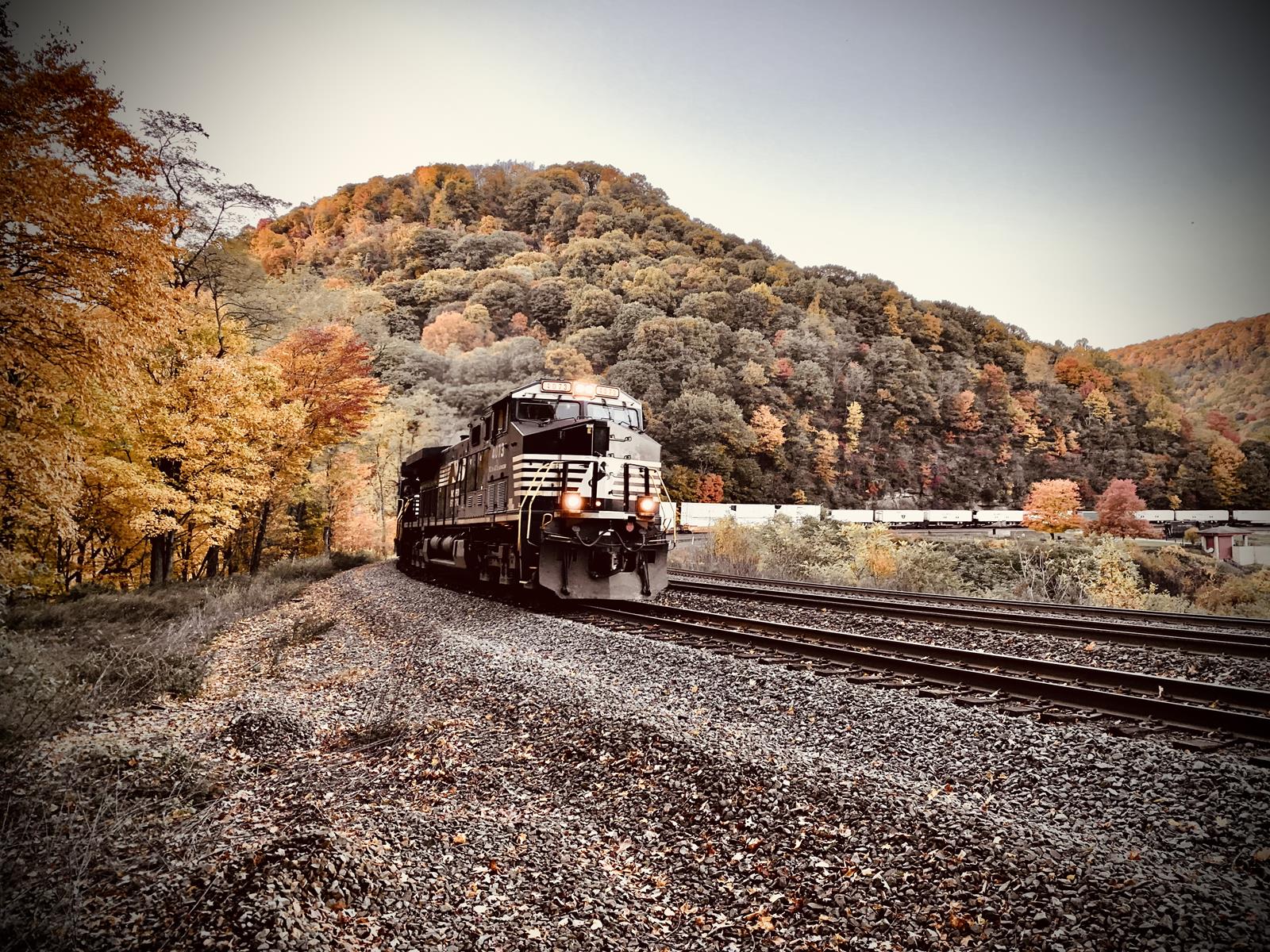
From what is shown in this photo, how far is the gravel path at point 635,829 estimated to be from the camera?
2891mm

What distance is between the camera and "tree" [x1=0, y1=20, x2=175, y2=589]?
7.37 m

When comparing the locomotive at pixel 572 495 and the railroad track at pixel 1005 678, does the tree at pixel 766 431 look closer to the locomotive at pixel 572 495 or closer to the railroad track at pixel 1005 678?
the locomotive at pixel 572 495

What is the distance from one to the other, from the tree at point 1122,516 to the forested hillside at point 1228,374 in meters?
7.49

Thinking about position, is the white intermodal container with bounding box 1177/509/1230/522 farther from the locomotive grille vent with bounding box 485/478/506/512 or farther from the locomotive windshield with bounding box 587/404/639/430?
the locomotive grille vent with bounding box 485/478/506/512

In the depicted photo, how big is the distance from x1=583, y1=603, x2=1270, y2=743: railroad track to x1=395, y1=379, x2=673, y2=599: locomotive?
5.69 ft

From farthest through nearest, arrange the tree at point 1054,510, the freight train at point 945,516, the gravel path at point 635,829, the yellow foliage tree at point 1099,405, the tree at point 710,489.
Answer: the yellow foliage tree at point 1099,405
the tree at point 710,489
the tree at point 1054,510
the freight train at point 945,516
the gravel path at point 635,829

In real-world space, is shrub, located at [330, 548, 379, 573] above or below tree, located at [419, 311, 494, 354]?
below

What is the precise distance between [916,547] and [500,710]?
17.1m

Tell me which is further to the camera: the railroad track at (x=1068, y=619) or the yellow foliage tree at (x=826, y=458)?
the yellow foliage tree at (x=826, y=458)

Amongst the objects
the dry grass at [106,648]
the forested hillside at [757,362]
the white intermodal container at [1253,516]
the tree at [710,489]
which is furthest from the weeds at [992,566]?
the white intermodal container at [1253,516]

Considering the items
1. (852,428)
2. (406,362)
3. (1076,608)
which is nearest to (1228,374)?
(852,428)

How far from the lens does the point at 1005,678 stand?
6348 millimetres

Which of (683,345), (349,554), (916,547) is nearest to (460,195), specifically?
(683,345)

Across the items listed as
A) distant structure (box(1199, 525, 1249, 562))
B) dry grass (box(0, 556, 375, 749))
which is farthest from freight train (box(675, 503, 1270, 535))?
dry grass (box(0, 556, 375, 749))
